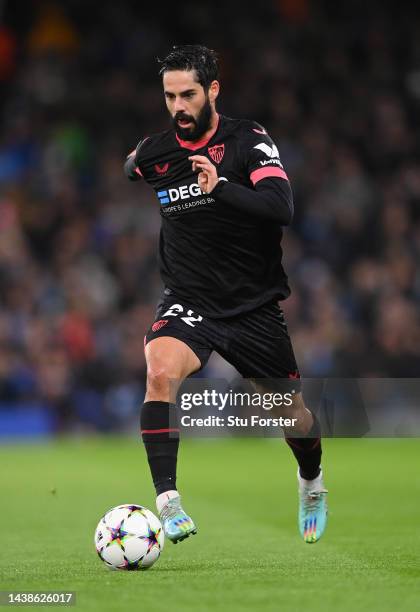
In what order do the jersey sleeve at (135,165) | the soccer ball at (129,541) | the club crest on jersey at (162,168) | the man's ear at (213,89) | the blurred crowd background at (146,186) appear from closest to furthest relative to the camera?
1. the soccer ball at (129,541)
2. the man's ear at (213,89)
3. the club crest on jersey at (162,168)
4. the jersey sleeve at (135,165)
5. the blurred crowd background at (146,186)

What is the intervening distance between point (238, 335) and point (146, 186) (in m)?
12.1

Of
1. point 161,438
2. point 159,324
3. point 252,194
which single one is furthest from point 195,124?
point 161,438

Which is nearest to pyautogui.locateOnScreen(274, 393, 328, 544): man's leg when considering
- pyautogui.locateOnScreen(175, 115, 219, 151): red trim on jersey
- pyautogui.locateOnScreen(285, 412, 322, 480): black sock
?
pyautogui.locateOnScreen(285, 412, 322, 480): black sock

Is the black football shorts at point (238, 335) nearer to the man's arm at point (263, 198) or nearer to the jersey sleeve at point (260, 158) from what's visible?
the man's arm at point (263, 198)

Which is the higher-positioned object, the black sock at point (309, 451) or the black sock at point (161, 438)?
the black sock at point (309, 451)

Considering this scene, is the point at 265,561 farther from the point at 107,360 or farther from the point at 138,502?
the point at 107,360

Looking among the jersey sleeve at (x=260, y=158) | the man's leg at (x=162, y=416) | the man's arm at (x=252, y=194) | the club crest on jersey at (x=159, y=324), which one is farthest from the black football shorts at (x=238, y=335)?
the jersey sleeve at (x=260, y=158)

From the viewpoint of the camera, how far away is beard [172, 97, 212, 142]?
6797 millimetres

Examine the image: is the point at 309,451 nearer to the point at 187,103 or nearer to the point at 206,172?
the point at 206,172

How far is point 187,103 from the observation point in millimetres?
6766

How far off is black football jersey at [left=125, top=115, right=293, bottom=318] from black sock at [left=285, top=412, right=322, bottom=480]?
2.66ft

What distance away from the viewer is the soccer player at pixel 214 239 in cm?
672

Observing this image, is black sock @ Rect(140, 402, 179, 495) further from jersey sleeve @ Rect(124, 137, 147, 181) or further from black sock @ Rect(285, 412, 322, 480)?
jersey sleeve @ Rect(124, 137, 147, 181)

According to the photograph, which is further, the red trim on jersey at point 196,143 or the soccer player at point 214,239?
the red trim on jersey at point 196,143
